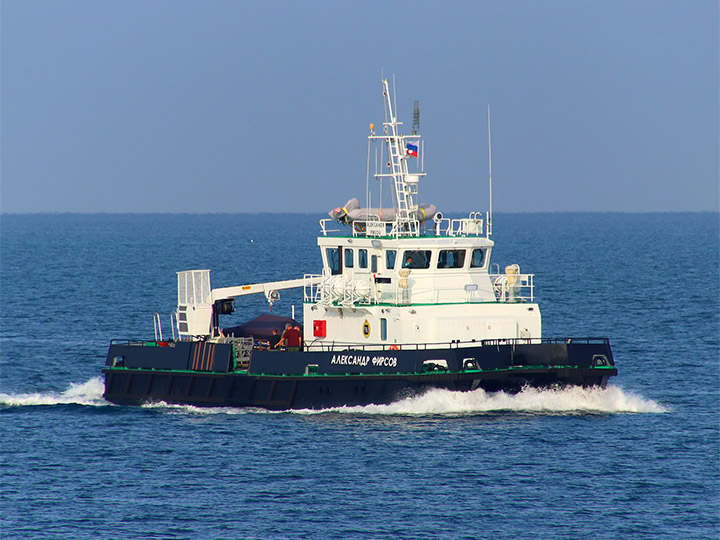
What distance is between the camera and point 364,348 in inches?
1297

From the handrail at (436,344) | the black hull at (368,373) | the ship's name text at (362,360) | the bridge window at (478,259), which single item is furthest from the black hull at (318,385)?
the bridge window at (478,259)

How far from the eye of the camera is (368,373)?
31844 millimetres

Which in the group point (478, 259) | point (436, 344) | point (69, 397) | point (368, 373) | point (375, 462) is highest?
point (478, 259)

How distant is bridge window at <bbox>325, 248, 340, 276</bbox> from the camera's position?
3555cm

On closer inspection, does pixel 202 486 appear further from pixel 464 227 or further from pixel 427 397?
pixel 464 227

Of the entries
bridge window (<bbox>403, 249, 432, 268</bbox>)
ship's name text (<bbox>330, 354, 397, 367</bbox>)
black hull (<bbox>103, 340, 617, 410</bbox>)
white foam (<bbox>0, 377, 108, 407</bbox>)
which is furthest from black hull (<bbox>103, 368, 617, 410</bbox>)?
bridge window (<bbox>403, 249, 432, 268</bbox>)

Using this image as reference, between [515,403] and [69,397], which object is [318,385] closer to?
[515,403]

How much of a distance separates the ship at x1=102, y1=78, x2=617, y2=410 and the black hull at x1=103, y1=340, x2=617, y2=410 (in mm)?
29

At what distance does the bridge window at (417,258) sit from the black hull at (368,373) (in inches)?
130

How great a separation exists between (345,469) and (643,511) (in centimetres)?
666

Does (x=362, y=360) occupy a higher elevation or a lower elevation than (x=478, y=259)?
lower

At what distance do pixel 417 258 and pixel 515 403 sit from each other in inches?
194

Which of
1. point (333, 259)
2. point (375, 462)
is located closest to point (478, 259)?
point (333, 259)

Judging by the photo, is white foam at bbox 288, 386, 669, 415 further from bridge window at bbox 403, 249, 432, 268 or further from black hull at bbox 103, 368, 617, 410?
bridge window at bbox 403, 249, 432, 268
